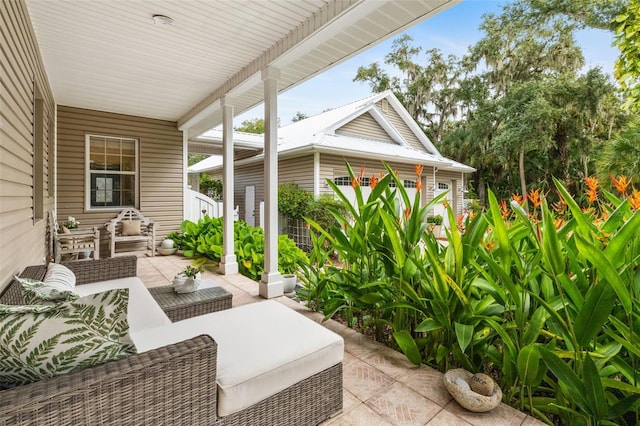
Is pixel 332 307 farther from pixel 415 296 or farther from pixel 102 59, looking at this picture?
pixel 102 59

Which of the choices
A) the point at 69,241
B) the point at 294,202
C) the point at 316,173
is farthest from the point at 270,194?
the point at 316,173

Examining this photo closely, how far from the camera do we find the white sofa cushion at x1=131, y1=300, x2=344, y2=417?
1.30m

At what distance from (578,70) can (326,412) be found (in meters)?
16.9

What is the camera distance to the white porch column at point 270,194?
3707 mm

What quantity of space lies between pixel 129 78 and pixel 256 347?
4.30 m

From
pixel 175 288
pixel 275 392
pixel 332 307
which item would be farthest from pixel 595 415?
pixel 175 288

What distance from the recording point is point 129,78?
169 inches

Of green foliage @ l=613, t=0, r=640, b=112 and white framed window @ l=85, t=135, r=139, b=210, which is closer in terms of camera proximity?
green foliage @ l=613, t=0, r=640, b=112

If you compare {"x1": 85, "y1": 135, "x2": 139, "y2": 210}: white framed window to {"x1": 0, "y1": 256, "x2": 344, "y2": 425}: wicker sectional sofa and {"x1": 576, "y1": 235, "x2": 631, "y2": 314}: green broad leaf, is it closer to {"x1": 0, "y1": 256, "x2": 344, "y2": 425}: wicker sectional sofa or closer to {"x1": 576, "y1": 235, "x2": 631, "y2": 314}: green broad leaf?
{"x1": 0, "y1": 256, "x2": 344, "y2": 425}: wicker sectional sofa

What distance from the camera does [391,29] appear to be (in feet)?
9.56

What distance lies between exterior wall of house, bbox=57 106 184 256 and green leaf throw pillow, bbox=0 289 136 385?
586cm

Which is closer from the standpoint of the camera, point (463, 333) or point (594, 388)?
point (594, 388)

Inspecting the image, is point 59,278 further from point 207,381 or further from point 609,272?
point 609,272

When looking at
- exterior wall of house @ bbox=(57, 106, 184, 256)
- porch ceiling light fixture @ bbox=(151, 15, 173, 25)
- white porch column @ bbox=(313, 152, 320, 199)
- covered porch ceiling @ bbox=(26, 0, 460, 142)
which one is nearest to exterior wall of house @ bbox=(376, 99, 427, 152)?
white porch column @ bbox=(313, 152, 320, 199)
